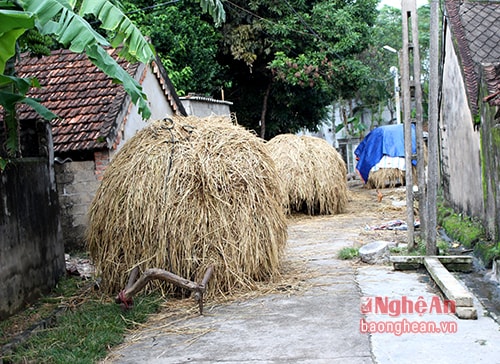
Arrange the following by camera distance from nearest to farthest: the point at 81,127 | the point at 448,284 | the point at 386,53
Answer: the point at 448,284 → the point at 81,127 → the point at 386,53

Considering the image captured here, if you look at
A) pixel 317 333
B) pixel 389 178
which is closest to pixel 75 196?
pixel 317 333

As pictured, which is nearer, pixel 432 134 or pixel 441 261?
pixel 441 261

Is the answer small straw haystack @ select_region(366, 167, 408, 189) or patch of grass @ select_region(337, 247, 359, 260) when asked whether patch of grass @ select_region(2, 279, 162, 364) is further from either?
small straw haystack @ select_region(366, 167, 408, 189)

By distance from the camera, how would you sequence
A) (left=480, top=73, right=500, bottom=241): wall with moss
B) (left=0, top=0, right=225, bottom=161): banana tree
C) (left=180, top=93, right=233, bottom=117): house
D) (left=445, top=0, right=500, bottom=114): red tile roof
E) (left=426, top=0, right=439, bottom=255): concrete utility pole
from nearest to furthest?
(left=0, top=0, right=225, bottom=161): banana tree, (left=426, top=0, right=439, bottom=255): concrete utility pole, (left=480, top=73, right=500, bottom=241): wall with moss, (left=445, top=0, right=500, bottom=114): red tile roof, (left=180, top=93, right=233, bottom=117): house

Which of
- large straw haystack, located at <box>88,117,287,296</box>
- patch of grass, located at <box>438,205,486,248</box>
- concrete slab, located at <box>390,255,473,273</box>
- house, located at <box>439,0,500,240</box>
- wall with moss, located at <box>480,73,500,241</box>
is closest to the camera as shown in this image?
large straw haystack, located at <box>88,117,287,296</box>

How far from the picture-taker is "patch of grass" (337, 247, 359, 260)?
9.95 meters

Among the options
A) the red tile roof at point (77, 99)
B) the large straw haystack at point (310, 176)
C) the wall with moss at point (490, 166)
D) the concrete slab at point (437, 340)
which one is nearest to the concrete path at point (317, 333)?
the concrete slab at point (437, 340)

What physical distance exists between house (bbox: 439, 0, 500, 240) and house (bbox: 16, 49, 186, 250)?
6.94 meters

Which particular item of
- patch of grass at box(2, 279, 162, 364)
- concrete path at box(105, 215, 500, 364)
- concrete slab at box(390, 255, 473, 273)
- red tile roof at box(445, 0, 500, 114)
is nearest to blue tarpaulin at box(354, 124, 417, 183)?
red tile roof at box(445, 0, 500, 114)

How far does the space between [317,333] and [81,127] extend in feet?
25.6

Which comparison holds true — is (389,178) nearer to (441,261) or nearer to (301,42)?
(301,42)

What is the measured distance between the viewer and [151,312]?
722 cm

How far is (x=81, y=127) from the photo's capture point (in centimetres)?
1219

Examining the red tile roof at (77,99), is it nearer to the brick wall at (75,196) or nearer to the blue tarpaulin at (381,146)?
the brick wall at (75,196)
